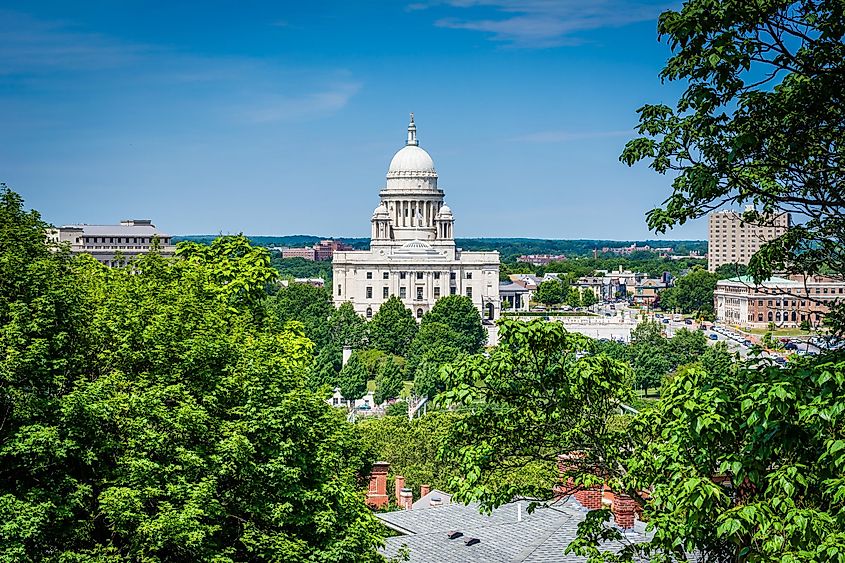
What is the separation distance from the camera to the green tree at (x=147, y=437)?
Result: 19797mm

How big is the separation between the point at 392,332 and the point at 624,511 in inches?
3880

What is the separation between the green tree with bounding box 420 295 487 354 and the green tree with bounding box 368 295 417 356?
164 centimetres

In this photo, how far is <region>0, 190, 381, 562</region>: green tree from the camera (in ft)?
65.0

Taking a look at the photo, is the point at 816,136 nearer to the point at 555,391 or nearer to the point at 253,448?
the point at 555,391

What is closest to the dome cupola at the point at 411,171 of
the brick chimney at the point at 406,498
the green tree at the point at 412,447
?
the green tree at the point at 412,447

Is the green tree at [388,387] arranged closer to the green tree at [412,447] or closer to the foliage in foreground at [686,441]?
the green tree at [412,447]

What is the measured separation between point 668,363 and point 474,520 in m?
72.8

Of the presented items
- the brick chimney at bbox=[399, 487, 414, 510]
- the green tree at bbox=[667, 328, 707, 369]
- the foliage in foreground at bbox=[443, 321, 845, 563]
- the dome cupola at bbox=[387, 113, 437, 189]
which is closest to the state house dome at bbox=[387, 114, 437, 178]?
the dome cupola at bbox=[387, 113, 437, 189]

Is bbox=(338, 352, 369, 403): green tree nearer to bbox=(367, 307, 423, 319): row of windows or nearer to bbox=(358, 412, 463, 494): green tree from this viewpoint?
bbox=(358, 412, 463, 494): green tree

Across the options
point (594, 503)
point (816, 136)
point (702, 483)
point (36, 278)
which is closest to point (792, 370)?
point (702, 483)

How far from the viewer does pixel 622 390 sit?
16.7 metres

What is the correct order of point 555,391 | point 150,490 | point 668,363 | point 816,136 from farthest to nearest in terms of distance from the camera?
point 668,363 → point 150,490 → point 555,391 → point 816,136

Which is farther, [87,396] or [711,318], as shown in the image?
[711,318]

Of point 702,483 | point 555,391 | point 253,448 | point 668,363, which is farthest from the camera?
point 668,363
